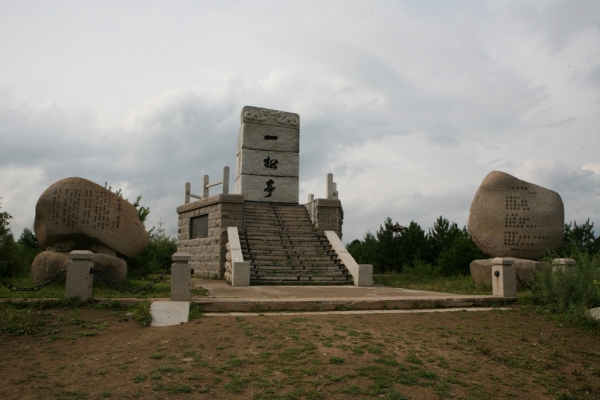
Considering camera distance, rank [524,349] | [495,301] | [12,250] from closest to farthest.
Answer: [524,349] → [495,301] → [12,250]

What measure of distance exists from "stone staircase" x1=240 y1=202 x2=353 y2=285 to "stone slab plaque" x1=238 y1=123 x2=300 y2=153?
3.05 meters

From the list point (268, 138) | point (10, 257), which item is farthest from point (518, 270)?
point (10, 257)

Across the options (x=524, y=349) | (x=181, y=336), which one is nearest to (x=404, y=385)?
(x=524, y=349)

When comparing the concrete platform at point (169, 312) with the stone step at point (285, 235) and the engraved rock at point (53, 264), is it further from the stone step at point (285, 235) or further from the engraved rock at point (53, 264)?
the stone step at point (285, 235)

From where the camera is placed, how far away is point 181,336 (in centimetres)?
578

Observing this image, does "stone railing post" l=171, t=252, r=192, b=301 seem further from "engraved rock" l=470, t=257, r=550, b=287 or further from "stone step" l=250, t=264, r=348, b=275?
"engraved rock" l=470, t=257, r=550, b=287

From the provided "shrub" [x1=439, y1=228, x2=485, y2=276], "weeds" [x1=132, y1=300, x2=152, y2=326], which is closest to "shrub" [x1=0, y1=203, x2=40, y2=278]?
"weeds" [x1=132, y1=300, x2=152, y2=326]

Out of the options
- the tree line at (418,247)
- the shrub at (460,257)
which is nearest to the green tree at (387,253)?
the tree line at (418,247)

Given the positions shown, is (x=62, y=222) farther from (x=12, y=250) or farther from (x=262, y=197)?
(x=262, y=197)

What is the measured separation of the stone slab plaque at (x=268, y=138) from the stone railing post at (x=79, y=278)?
11.2 meters

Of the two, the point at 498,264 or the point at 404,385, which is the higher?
the point at 498,264

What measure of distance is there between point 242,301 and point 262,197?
10.8 metres

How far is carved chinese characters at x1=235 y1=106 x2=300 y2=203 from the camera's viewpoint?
18016 mm

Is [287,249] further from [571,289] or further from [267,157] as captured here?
[571,289]
